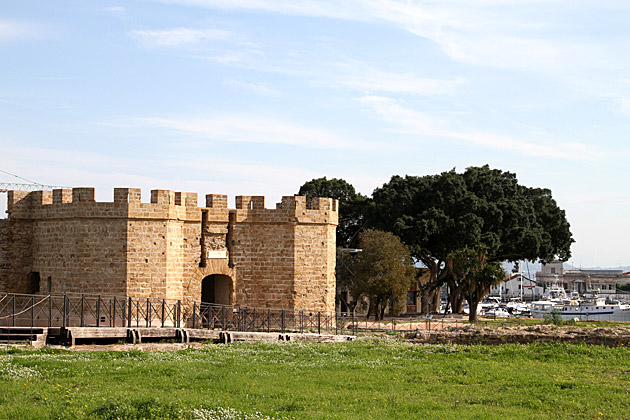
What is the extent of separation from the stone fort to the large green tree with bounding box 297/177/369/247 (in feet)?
80.2

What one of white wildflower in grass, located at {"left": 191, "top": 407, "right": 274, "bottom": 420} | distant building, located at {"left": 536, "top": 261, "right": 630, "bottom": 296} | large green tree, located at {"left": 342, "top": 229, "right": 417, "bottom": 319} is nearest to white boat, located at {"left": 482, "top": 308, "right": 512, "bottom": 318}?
large green tree, located at {"left": 342, "top": 229, "right": 417, "bottom": 319}

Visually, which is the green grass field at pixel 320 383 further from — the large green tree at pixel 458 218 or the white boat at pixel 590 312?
the white boat at pixel 590 312

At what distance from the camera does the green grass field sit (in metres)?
11.7

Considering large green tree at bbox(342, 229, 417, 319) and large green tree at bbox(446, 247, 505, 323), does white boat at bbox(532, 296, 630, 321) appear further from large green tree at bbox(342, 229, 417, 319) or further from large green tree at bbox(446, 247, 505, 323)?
large green tree at bbox(342, 229, 417, 319)

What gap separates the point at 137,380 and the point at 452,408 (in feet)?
20.3

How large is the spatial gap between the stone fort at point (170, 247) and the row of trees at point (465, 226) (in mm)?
13806

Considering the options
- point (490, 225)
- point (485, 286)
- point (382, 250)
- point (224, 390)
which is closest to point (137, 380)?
point (224, 390)

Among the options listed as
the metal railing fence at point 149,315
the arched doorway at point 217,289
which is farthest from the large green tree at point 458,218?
the metal railing fence at point 149,315

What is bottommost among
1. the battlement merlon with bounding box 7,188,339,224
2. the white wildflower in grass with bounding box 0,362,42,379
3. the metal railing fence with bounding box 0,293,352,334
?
the white wildflower in grass with bounding box 0,362,42,379

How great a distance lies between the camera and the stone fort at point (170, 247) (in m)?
25.9

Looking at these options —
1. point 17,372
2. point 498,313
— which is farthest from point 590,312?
point 17,372

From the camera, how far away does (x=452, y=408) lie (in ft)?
40.6

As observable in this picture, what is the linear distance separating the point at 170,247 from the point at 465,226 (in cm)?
2425

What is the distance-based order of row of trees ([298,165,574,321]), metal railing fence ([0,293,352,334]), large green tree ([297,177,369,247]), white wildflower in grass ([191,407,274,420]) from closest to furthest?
1. white wildflower in grass ([191,407,274,420])
2. metal railing fence ([0,293,352,334])
3. row of trees ([298,165,574,321])
4. large green tree ([297,177,369,247])
